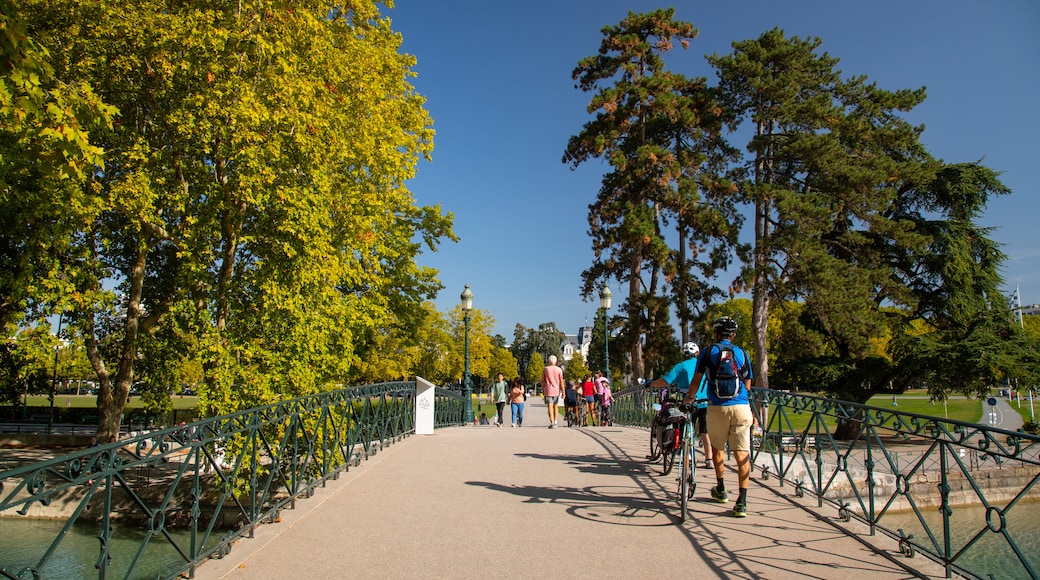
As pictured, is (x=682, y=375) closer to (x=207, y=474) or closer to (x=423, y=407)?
(x=207, y=474)

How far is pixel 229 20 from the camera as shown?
11.7 metres

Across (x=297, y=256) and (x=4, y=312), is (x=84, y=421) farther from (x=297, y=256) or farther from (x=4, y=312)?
(x=297, y=256)

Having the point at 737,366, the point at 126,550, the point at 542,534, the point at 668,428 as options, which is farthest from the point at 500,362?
the point at 542,534

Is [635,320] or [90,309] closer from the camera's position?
[90,309]

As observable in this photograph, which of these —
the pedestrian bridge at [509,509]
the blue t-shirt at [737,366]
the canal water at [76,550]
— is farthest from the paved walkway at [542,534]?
the canal water at [76,550]

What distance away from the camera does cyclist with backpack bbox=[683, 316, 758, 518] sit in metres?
6.20

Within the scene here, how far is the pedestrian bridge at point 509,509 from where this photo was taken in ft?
14.4

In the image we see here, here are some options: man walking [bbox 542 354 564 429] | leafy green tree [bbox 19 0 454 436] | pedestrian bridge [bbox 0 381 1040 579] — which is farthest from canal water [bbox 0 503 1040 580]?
man walking [bbox 542 354 564 429]

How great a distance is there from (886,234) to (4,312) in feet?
93.1

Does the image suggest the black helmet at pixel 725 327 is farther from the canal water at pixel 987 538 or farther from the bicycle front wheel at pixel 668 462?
the bicycle front wheel at pixel 668 462

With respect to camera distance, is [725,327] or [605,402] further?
[605,402]

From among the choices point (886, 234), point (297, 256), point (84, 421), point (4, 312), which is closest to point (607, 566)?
point (297, 256)

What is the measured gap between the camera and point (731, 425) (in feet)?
20.7

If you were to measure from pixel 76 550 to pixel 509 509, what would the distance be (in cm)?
1011
